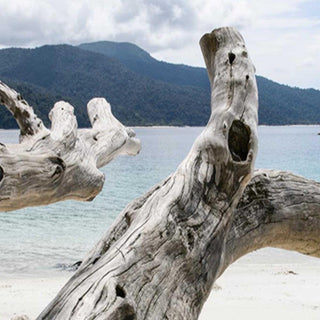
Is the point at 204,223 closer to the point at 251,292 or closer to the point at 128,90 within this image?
the point at 251,292

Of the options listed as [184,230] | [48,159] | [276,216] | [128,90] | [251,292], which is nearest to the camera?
[184,230]

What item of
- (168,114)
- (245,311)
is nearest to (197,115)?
(168,114)

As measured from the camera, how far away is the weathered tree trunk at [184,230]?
4.96 feet

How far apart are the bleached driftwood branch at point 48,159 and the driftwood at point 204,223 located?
5.42 ft

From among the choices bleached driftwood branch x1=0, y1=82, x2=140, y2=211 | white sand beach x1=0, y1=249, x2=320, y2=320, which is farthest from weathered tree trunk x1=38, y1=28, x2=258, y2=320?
white sand beach x1=0, y1=249, x2=320, y2=320

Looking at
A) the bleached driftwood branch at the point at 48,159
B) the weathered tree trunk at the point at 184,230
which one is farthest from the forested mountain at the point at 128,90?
the weathered tree trunk at the point at 184,230

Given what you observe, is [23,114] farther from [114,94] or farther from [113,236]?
[114,94]

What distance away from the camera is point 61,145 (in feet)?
12.6

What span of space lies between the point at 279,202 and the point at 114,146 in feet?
10.0

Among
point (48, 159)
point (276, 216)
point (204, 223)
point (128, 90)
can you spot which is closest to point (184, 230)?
point (204, 223)

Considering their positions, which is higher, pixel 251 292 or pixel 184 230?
pixel 184 230

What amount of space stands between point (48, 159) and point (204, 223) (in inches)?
82.3

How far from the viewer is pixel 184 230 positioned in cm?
170

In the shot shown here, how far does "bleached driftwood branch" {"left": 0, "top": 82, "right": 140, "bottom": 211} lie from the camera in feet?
11.1
